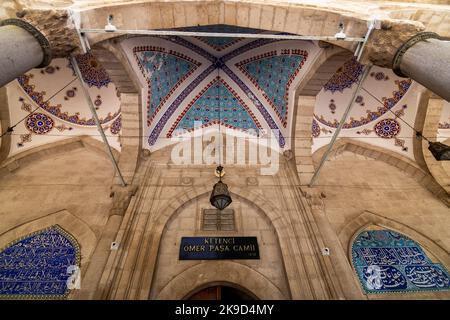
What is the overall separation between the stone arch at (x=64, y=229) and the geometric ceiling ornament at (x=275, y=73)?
14.3ft

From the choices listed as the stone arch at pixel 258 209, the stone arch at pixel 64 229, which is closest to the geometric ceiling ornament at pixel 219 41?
the stone arch at pixel 258 209

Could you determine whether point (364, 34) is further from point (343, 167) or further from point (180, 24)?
point (343, 167)

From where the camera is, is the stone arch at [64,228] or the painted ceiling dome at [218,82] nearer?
the stone arch at [64,228]

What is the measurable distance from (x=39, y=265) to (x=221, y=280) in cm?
283

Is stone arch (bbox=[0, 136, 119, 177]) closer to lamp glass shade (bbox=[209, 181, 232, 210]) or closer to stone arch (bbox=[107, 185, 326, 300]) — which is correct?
stone arch (bbox=[107, 185, 326, 300])

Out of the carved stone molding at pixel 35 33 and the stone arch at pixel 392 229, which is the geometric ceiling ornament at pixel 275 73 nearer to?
the stone arch at pixel 392 229

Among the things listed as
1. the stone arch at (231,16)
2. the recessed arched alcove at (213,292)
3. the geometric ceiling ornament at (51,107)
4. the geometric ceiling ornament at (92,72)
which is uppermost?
the geometric ceiling ornament at (92,72)

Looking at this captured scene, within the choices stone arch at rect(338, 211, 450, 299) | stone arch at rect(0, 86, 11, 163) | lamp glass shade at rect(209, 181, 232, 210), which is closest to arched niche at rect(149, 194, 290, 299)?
lamp glass shade at rect(209, 181, 232, 210)

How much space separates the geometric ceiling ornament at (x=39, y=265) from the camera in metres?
3.58

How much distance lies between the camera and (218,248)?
3967mm

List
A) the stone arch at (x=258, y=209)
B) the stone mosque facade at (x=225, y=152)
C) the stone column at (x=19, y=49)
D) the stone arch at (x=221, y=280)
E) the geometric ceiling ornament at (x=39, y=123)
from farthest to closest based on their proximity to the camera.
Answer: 1. the geometric ceiling ornament at (x=39, y=123)
2. the stone arch at (x=258, y=209)
3. the stone arch at (x=221, y=280)
4. the stone mosque facade at (x=225, y=152)
5. the stone column at (x=19, y=49)

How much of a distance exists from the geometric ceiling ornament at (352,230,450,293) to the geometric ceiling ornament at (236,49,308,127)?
9.30ft

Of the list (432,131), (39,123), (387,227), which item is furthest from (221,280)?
(432,131)

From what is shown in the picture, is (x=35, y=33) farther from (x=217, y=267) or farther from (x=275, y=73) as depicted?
(x=275, y=73)
